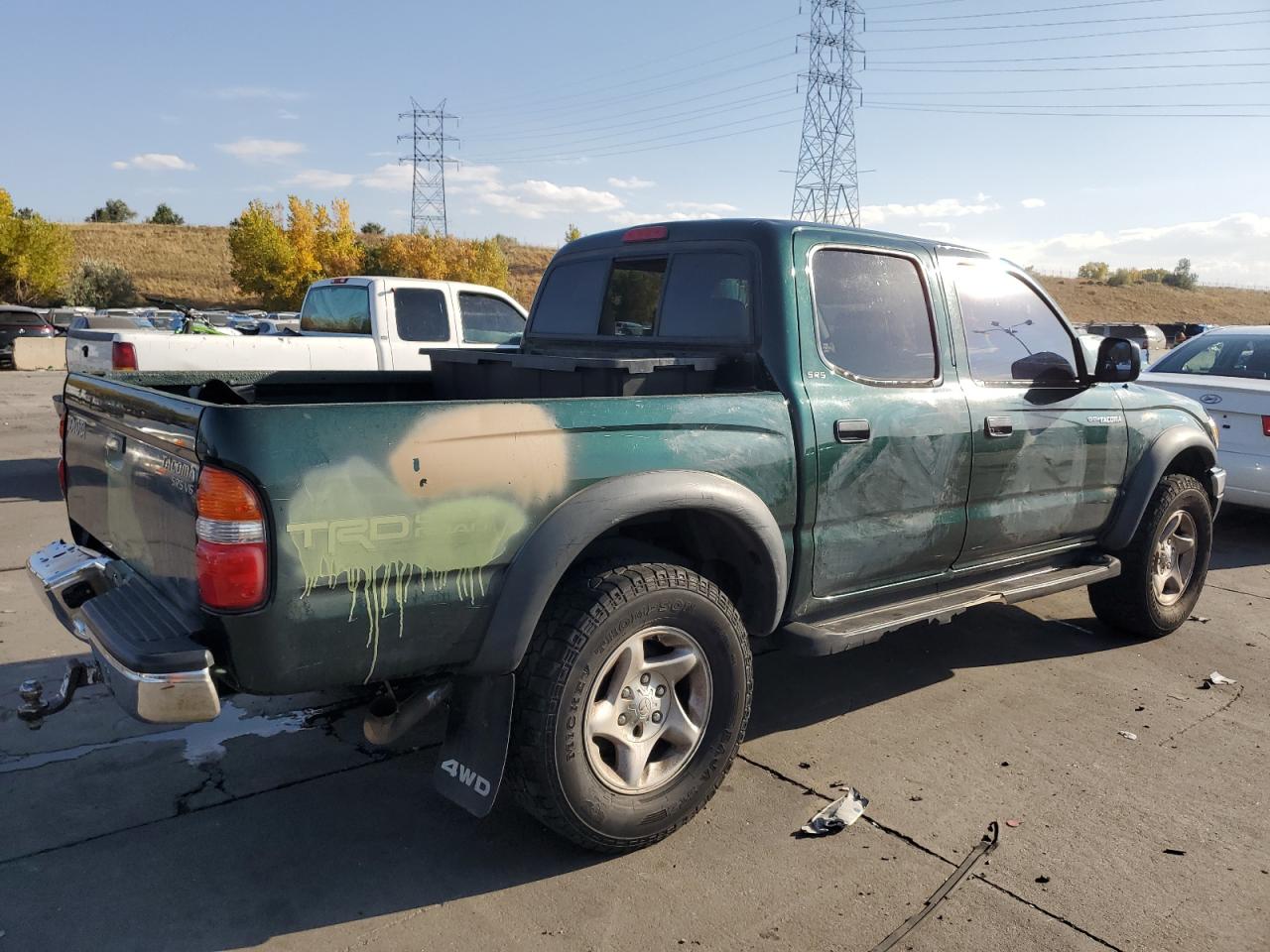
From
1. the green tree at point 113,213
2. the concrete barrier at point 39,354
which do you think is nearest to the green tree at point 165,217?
the green tree at point 113,213

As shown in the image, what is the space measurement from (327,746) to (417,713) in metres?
1.17

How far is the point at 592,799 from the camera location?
293 cm

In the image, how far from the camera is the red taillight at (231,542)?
2.33m

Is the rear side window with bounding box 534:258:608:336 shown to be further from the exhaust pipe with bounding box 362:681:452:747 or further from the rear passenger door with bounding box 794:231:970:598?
the exhaust pipe with bounding box 362:681:452:747

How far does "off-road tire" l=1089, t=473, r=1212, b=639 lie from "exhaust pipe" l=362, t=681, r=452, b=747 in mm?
3804

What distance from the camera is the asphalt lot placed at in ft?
8.95

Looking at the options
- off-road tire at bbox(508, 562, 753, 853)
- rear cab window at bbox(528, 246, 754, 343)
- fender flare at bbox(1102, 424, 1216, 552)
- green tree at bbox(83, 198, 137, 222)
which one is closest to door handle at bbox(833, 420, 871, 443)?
rear cab window at bbox(528, 246, 754, 343)

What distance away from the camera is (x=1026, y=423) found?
168 inches

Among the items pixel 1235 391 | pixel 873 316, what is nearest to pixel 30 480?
pixel 873 316

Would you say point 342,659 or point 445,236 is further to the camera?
point 445,236

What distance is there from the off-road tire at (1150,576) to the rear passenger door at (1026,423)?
15.0 inches

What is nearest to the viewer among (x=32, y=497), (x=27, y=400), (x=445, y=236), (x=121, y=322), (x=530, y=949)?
(x=530, y=949)

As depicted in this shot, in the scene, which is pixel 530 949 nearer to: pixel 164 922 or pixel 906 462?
pixel 164 922

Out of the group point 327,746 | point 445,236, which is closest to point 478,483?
point 327,746
